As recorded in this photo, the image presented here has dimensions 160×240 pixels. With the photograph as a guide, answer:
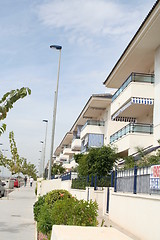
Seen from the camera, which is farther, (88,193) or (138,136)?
(138,136)

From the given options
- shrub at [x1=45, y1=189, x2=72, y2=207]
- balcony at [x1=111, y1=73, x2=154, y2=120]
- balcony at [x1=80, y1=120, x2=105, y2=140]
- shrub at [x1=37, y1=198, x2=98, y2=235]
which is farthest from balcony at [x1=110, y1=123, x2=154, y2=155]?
balcony at [x1=80, y1=120, x2=105, y2=140]

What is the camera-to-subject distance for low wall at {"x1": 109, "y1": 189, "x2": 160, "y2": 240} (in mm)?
8773

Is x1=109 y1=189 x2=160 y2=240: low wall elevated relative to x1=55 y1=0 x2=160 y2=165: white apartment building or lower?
lower

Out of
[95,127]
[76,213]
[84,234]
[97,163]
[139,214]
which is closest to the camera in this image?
[84,234]

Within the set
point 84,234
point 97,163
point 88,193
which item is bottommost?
point 84,234

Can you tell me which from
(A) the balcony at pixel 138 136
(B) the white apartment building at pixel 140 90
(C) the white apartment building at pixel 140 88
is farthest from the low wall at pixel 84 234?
(A) the balcony at pixel 138 136

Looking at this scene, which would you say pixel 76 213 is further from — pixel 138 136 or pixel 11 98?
pixel 138 136

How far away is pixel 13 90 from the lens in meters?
12.0

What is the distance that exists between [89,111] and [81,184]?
20.6 m

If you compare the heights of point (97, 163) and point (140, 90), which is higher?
point (140, 90)

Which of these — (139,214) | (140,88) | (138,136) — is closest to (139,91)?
(140,88)

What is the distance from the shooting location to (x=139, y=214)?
9.94 m

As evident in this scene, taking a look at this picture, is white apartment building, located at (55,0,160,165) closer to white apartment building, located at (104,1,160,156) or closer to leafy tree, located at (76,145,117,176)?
white apartment building, located at (104,1,160,156)

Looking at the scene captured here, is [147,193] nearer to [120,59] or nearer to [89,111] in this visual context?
[120,59]
